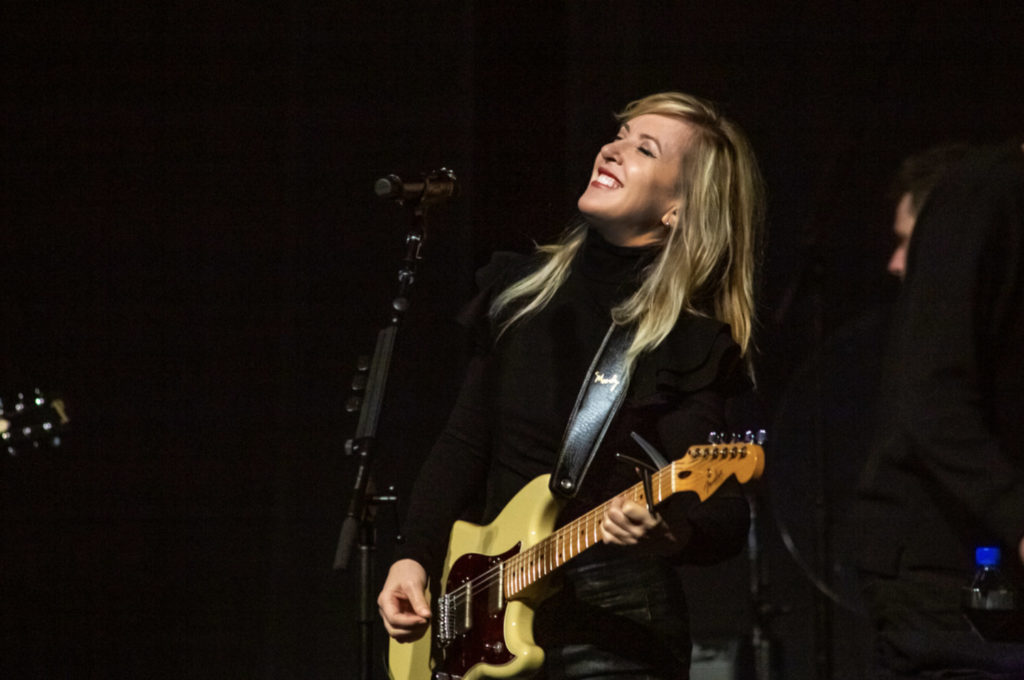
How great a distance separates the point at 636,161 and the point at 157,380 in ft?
7.94

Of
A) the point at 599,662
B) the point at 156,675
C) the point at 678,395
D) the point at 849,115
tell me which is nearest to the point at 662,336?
the point at 678,395

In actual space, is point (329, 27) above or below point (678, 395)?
above

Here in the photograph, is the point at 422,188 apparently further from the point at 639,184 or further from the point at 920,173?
the point at 920,173

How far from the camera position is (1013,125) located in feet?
15.1

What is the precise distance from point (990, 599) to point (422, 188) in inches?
69.2

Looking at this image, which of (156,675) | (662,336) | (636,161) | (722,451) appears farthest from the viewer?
(156,675)

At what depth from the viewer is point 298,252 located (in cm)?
473

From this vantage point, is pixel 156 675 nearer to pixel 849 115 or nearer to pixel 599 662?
pixel 599 662

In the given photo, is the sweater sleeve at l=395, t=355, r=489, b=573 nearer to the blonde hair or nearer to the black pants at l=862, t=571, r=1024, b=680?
the blonde hair

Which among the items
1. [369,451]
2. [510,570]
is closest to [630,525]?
[510,570]

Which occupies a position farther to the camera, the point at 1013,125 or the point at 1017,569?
the point at 1013,125

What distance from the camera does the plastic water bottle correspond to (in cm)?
158

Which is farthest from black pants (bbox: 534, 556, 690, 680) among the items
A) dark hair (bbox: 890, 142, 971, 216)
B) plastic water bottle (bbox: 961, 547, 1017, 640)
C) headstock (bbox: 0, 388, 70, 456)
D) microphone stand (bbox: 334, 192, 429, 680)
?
headstock (bbox: 0, 388, 70, 456)

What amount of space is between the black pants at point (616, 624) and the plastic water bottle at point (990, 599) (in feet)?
3.30
